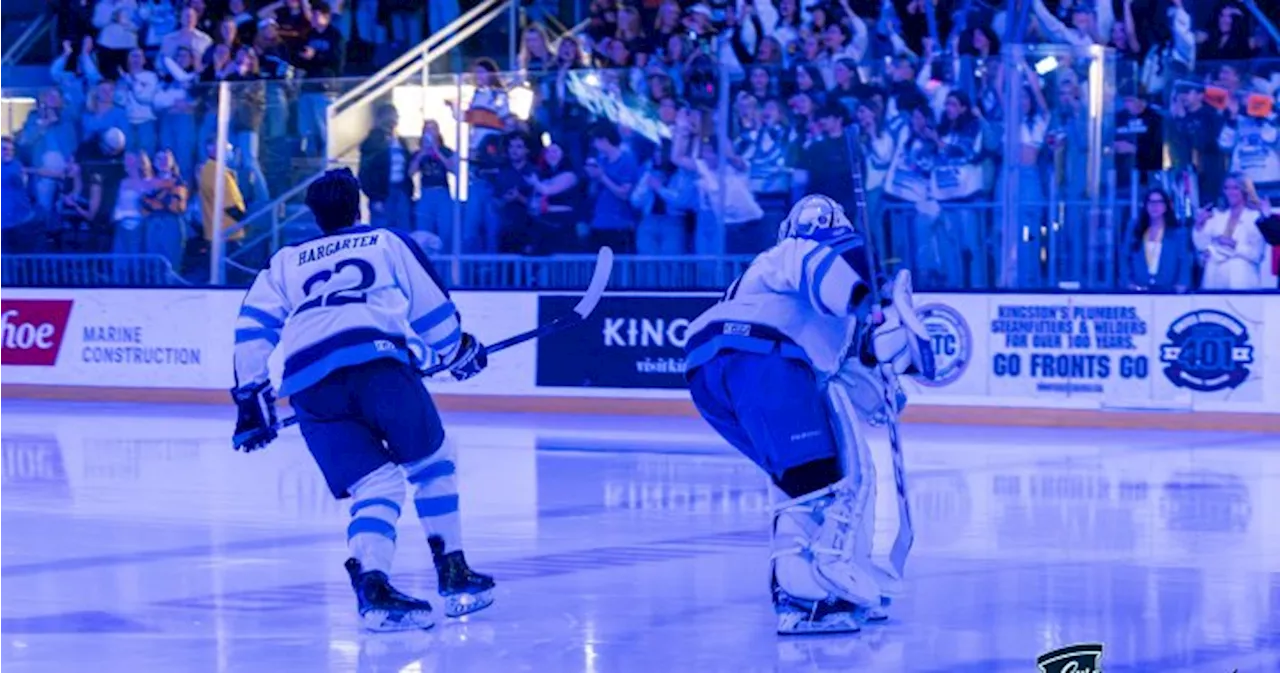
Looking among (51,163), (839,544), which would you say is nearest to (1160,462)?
(839,544)

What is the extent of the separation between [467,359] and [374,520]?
71cm

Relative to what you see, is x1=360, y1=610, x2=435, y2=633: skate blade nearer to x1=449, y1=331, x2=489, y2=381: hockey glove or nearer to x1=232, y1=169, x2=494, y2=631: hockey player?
x1=232, y1=169, x2=494, y2=631: hockey player

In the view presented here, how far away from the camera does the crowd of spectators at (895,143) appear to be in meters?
15.0

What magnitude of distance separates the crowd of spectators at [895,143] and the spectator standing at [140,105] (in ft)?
3.41

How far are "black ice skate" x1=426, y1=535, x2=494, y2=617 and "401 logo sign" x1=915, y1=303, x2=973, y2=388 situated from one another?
8940 mm

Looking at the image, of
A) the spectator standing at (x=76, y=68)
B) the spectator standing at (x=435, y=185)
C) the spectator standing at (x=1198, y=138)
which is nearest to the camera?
the spectator standing at (x=1198, y=138)

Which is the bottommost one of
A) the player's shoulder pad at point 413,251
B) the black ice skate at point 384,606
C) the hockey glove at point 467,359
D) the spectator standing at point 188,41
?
the black ice skate at point 384,606

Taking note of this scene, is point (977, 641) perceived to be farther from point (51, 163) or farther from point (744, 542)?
point (51, 163)

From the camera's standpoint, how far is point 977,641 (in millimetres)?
6605

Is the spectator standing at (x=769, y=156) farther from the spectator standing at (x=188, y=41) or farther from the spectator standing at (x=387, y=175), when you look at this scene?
the spectator standing at (x=188, y=41)

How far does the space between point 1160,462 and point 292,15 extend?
9.73 m

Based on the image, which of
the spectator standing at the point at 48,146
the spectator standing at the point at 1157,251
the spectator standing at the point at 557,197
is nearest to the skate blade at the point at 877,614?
the spectator standing at the point at 1157,251

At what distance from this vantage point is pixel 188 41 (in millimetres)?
19594

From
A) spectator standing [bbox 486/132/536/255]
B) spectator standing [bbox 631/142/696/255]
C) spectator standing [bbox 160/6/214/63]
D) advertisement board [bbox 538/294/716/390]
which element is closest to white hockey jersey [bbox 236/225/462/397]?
spectator standing [bbox 631/142/696/255]
